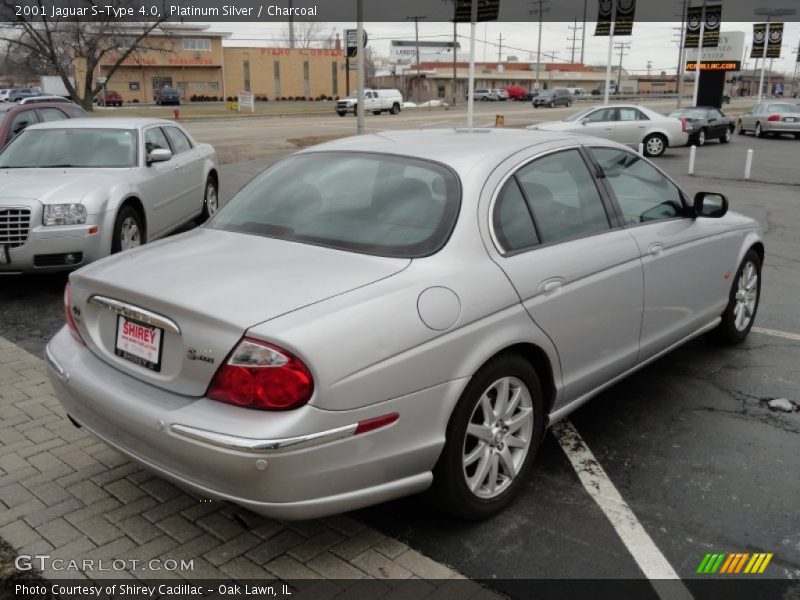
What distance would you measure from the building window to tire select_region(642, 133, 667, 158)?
6703 centimetres

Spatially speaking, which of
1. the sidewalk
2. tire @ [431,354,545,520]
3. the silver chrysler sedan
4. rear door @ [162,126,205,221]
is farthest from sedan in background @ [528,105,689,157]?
the sidewalk

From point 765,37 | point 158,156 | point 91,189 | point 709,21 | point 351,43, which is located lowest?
point 91,189

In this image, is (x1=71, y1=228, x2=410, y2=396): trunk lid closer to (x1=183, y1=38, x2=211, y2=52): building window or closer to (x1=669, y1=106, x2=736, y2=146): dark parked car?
(x1=669, y1=106, x2=736, y2=146): dark parked car

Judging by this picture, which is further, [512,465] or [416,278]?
[512,465]

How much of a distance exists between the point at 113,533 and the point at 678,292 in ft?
10.9

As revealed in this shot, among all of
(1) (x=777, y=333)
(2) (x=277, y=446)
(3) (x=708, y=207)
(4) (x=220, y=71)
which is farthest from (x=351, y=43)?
(4) (x=220, y=71)

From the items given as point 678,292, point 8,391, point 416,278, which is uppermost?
point 416,278

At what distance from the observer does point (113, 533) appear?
324 cm

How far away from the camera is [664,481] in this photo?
12.2ft

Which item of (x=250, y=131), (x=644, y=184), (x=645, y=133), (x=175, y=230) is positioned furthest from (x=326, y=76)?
(x=644, y=184)

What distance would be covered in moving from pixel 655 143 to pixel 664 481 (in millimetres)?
21070

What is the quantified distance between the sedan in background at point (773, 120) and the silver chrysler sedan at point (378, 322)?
98.0 ft

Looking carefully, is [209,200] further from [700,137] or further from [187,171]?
[700,137]

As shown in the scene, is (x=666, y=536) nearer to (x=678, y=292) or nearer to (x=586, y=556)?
(x=586, y=556)
